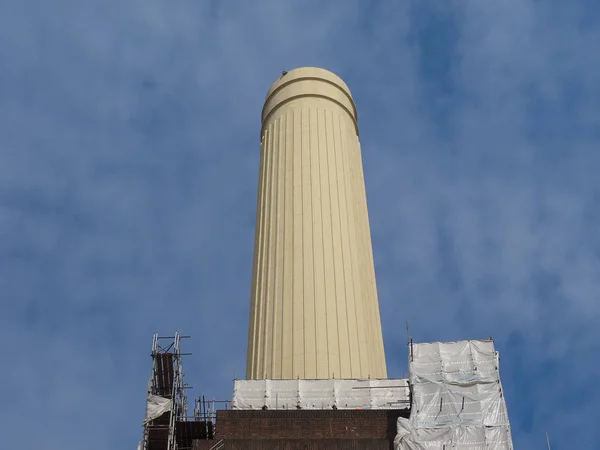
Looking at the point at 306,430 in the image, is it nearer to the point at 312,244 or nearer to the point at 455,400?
the point at 455,400

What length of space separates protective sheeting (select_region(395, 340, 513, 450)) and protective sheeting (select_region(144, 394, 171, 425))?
1138 centimetres

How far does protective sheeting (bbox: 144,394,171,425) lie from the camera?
123ft

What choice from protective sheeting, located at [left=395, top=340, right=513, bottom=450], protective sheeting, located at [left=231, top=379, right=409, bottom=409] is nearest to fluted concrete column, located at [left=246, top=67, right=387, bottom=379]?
protective sheeting, located at [left=231, top=379, right=409, bottom=409]

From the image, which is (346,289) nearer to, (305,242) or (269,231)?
(305,242)

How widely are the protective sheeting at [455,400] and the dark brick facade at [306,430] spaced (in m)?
1.10

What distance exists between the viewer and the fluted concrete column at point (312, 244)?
44.2 metres

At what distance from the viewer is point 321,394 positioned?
3831cm

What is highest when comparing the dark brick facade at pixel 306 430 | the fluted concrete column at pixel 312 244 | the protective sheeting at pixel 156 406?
the fluted concrete column at pixel 312 244

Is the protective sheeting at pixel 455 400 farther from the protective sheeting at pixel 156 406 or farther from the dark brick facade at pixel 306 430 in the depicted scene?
the protective sheeting at pixel 156 406

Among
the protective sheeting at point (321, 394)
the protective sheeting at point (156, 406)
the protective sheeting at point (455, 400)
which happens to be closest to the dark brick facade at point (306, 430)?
the protective sheeting at point (455, 400)

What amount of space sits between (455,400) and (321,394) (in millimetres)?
6685

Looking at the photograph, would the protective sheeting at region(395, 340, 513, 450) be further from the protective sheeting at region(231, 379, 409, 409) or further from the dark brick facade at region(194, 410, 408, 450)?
the protective sheeting at region(231, 379, 409, 409)

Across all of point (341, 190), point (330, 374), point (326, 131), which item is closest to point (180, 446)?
point (330, 374)

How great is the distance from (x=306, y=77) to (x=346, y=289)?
19498mm
